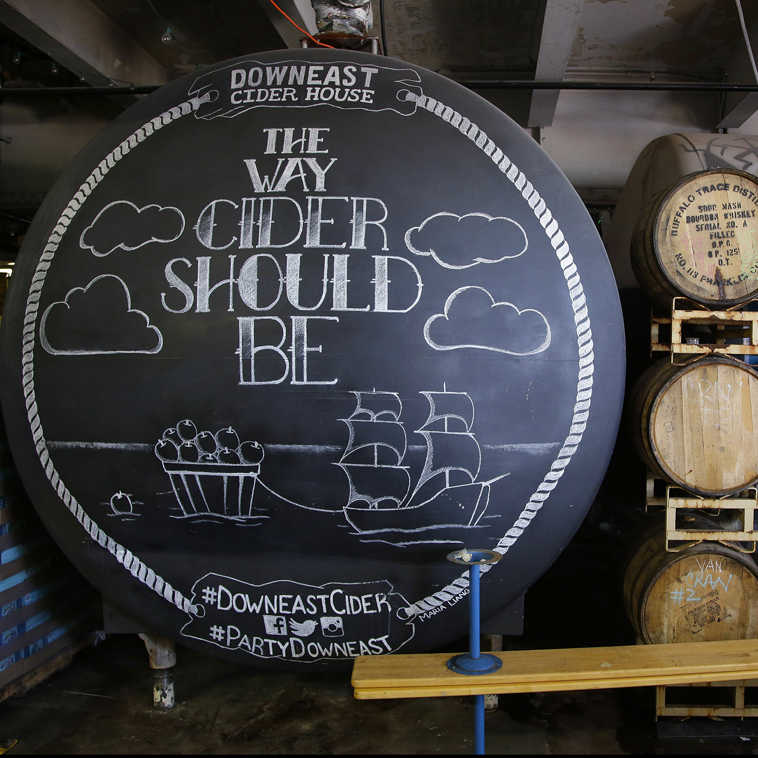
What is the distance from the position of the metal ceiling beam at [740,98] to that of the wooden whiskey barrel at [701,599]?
374 cm

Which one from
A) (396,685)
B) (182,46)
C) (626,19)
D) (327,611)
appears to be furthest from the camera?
(182,46)

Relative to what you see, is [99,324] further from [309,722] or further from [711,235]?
[711,235]

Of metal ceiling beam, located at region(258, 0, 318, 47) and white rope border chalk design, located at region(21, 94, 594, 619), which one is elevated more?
metal ceiling beam, located at region(258, 0, 318, 47)

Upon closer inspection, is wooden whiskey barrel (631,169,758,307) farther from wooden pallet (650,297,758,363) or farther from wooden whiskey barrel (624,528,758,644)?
wooden whiskey barrel (624,528,758,644)

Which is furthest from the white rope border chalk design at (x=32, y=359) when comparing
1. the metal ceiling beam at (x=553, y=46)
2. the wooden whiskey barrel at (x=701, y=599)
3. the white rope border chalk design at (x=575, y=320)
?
Result: the metal ceiling beam at (x=553, y=46)

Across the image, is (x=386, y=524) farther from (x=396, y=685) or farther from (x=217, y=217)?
(x=217, y=217)

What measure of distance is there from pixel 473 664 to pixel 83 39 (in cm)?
466

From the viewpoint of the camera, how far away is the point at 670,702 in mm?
3111

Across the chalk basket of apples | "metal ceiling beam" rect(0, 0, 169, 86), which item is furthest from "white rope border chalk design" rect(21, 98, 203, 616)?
"metal ceiling beam" rect(0, 0, 169, 86)

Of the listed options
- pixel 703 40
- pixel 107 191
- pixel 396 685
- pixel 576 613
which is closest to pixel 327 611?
pixel 396 685

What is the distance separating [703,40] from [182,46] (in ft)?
13.3

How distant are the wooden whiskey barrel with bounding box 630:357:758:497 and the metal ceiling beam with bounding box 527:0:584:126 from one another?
2.44 meters

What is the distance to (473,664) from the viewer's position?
Result: 7.70ft

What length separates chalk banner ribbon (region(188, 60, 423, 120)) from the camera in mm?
2492
